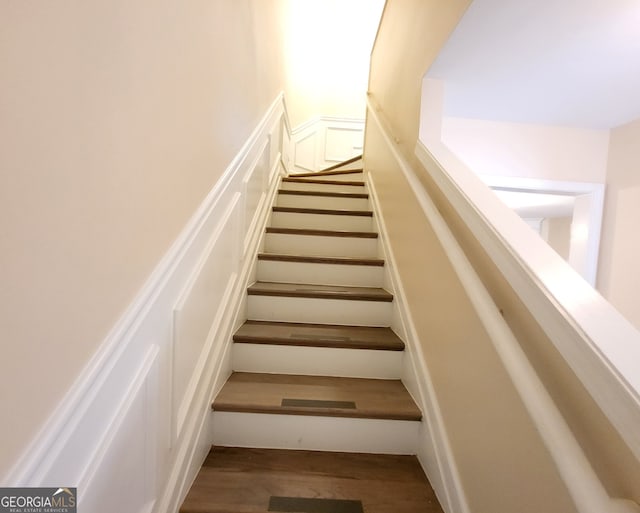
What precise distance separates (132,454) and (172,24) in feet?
3.56

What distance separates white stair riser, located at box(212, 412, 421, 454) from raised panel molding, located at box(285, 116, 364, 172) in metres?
3.71

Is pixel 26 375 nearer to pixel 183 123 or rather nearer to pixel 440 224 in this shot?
pixel 183 123

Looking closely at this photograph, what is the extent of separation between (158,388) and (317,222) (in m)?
1.79

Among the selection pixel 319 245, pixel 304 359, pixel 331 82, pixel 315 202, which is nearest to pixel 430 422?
pixel 304 359

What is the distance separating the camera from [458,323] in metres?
1.06

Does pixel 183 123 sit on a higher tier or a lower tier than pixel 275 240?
higher

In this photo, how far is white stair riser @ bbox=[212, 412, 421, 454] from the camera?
127 centimetres

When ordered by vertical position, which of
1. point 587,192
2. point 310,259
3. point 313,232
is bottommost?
point 310,259

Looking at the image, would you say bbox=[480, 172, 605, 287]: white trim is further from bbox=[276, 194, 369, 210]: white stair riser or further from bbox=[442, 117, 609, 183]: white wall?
bbox=[276, 194, 369, 210]: white stair riser

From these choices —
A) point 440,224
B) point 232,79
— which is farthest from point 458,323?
point 232,79

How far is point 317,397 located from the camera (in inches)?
53.0

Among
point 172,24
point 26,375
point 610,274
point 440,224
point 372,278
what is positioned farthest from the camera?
point 372,278

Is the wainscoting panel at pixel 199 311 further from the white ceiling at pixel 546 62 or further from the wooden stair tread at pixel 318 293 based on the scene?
the white ceiling at pixel 546 62

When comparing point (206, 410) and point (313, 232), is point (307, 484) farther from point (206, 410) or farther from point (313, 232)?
point (313, 232)
